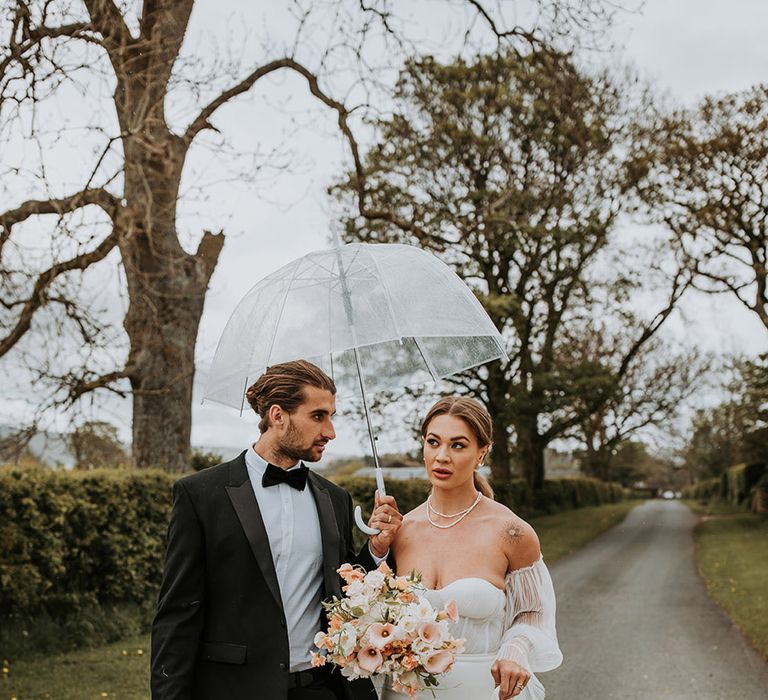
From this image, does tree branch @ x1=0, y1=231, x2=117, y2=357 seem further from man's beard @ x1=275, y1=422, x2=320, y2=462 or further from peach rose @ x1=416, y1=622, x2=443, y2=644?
peach rose @ x1=416, y1=622, x2=443, y2=644

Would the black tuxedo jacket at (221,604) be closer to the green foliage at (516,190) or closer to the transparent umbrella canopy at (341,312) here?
the transparent umbrella canopy at (341,312)

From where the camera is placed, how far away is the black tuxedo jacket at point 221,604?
3.25m

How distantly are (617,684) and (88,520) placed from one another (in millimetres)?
6095

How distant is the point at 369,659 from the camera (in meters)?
3.11

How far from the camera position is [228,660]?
10.8 feet

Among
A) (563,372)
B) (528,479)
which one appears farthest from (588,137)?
(528,479)

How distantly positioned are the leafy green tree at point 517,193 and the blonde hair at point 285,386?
15.5 metres

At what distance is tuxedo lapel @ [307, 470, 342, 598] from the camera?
11.3 feet

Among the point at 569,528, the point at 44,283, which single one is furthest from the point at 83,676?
the point at 569,528

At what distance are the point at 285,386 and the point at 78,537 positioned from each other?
8.05 metres

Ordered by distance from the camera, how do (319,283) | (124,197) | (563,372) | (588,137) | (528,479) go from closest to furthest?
(319,283) < (124,197) < (588,137) < (563,372) < (528,479)

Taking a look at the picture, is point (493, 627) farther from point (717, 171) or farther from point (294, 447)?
point (717, 171)

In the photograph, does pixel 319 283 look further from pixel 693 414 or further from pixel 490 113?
pixel 693 414

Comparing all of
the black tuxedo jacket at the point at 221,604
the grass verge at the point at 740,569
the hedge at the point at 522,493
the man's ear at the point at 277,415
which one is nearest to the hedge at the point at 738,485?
the grass verge at the point at 740,569
